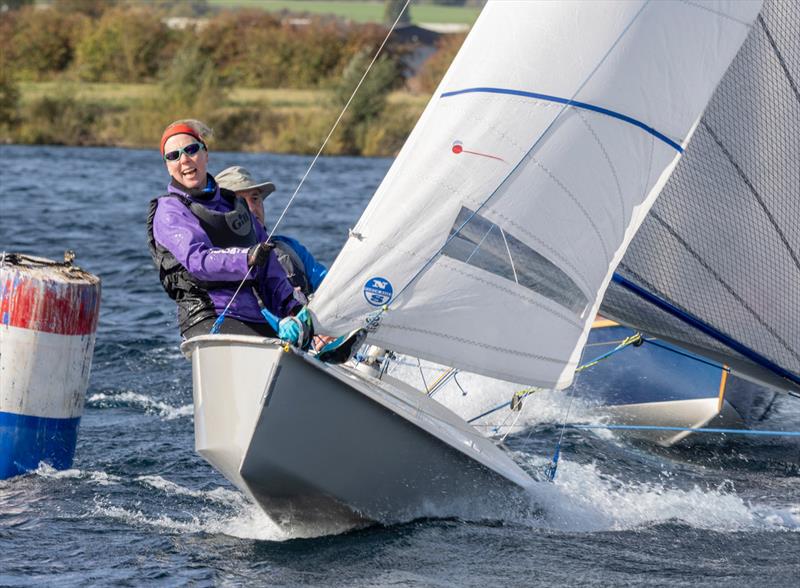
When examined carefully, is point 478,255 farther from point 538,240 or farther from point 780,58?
point 780,58

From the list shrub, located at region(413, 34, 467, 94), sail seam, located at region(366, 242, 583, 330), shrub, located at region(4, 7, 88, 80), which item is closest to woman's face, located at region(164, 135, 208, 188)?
sail seam, located at region(366, 242, 583, 330)

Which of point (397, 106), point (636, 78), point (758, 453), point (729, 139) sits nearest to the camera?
point (636, 78)

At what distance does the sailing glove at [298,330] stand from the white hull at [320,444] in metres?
0.06

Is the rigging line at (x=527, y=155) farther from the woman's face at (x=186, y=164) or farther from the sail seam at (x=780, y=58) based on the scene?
the woman's face at (x=186, y=164)

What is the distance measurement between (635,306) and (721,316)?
0.43 meters

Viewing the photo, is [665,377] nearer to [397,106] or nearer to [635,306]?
[635,306]

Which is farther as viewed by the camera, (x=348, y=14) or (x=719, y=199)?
(x=348, y=14)

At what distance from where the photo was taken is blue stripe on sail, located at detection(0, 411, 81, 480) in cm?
607

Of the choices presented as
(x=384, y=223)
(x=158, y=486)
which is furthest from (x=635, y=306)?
(x=158, y=486)

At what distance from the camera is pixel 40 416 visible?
20.0 ft

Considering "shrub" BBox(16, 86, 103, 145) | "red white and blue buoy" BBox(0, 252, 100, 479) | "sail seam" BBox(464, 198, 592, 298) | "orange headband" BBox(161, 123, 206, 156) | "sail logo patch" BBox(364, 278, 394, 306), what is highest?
"shrub" BBox(16, 86, 103, 145)

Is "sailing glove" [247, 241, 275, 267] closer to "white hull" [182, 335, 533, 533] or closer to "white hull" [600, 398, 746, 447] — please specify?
"white hull" [182, 335, 533, 533]

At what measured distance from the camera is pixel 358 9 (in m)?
79.1

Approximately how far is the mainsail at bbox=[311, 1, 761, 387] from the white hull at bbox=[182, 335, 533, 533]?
264 millimetres
